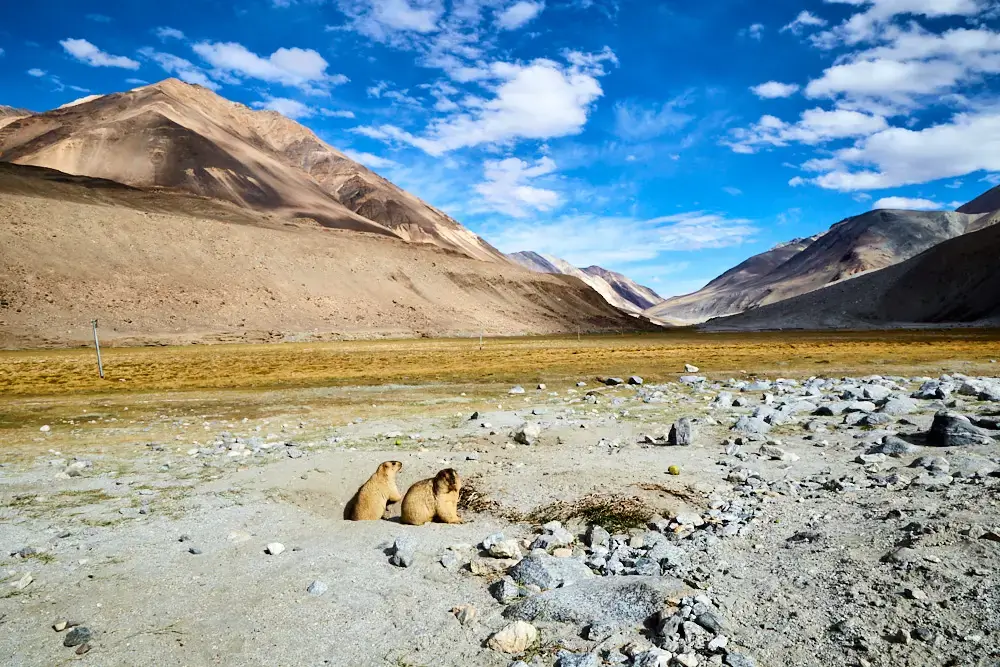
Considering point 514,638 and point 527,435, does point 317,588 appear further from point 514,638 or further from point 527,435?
point 527,435

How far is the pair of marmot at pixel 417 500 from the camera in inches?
259

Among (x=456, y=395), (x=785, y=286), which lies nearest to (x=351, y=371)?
(x=456, y=395)

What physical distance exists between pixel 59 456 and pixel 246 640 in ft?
28.4

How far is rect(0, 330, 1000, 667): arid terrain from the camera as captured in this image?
3.91 meters

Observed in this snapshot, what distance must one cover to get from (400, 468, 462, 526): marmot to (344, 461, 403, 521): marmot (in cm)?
42

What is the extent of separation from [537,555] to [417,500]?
1807 millimetres

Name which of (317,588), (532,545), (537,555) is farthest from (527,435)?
(317,588)

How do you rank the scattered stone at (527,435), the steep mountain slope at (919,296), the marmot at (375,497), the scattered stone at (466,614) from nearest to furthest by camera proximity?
the scattered stone at (466,614), the marmot at (375,497), the scattered stone at (527,435), the steep mountain slope at (919,296)

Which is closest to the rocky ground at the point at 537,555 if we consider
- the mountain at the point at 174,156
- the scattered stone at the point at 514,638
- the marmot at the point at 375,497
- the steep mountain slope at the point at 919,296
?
the scattered stone at the point at 514,638

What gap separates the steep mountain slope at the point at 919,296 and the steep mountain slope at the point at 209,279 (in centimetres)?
3501

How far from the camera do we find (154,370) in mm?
30969

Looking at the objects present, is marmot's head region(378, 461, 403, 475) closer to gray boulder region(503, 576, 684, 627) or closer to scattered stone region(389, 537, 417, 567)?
scattered stone region(389, 537, 417, 567)

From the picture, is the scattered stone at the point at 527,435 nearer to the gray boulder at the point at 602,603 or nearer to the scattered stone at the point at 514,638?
the gray boulder at the point at 602,603

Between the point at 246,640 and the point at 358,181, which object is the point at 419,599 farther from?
the point at 358,181
